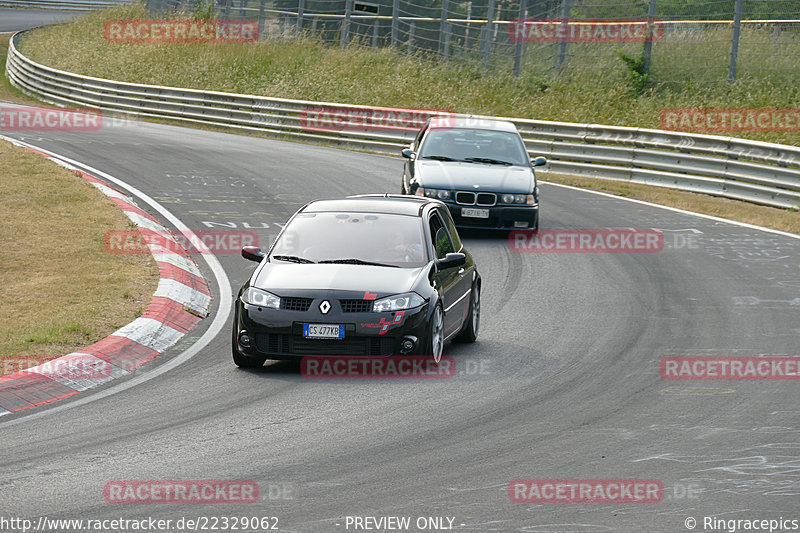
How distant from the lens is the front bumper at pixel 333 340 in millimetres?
9867

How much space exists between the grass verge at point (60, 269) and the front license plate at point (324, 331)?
2.19 meters

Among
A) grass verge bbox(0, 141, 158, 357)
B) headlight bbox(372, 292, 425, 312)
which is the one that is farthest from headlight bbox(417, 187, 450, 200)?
headlight bbox(372, 292, 425, 312)

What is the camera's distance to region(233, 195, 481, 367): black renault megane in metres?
9.90

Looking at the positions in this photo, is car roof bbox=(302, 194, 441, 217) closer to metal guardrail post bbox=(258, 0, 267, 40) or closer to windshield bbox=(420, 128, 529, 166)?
windshield bbox=(420, 128, 529, 166)

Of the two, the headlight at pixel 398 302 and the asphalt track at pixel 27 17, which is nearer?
the headlight at pixel 398 302

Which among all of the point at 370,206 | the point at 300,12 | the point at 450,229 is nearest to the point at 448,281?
the point at 370,206

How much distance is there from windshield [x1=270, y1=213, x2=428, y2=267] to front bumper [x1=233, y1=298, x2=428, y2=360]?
84 cm

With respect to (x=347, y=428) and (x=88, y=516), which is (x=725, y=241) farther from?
(x=88, y=516)

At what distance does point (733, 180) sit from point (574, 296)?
10.3m

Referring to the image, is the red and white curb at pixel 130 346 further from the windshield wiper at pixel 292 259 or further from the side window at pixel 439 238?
the side window at pixel 439 238

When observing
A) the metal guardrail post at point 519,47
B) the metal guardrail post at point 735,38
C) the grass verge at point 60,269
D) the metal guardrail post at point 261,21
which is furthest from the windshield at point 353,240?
the metal guardrail post at point 261,21

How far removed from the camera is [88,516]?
627 centimetres

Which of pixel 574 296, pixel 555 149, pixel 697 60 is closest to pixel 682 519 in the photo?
pixel 574 296

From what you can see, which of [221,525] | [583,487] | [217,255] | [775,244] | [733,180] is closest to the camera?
[221,525]
